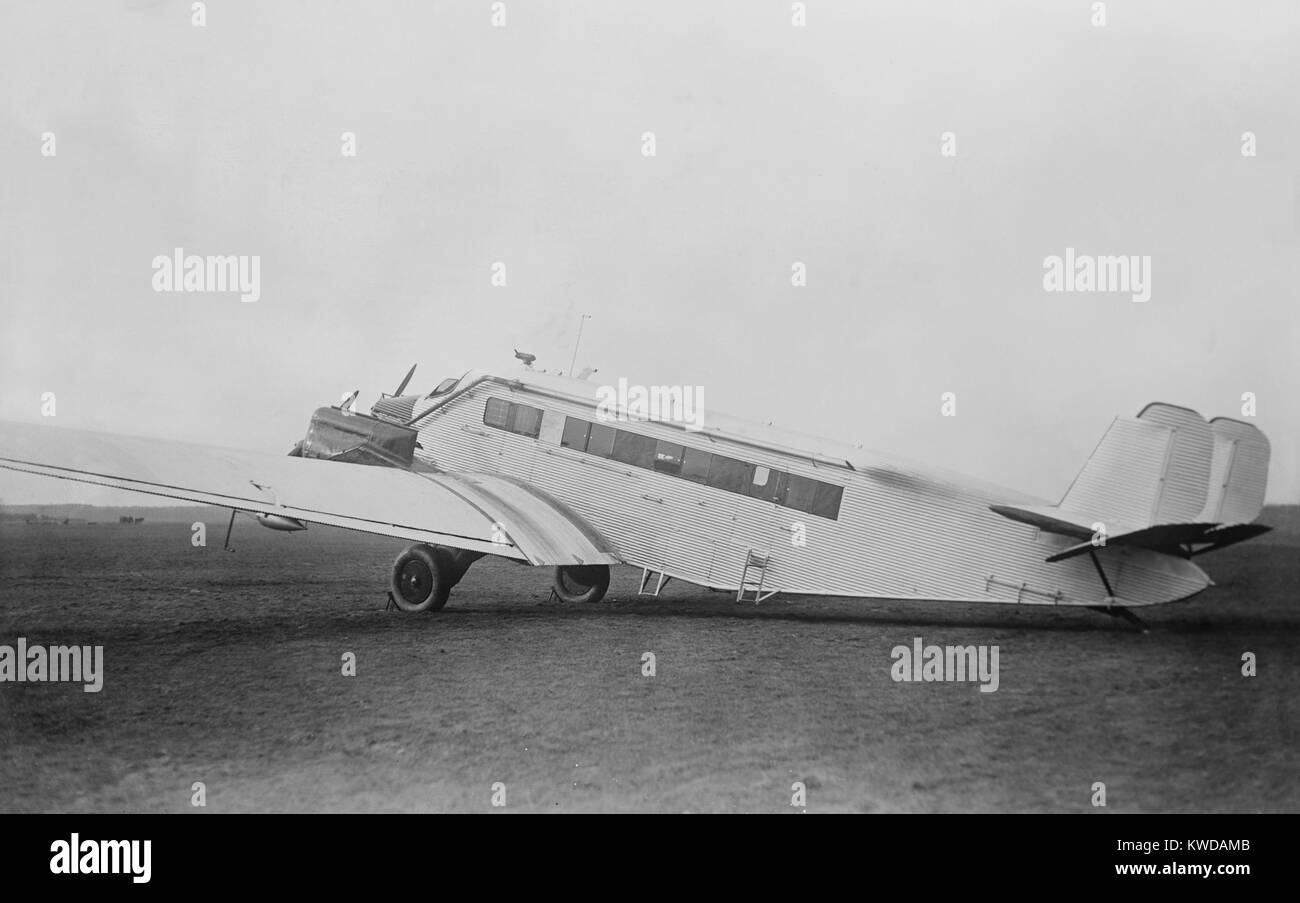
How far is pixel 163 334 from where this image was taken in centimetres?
761

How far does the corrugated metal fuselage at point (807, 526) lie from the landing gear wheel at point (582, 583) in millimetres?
814

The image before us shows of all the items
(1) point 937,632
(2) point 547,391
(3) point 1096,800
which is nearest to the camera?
(3) point 1096,800

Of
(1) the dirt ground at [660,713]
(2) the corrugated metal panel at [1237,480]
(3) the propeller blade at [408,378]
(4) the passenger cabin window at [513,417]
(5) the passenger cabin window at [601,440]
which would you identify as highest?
(3) the propeller blade at [408,378]

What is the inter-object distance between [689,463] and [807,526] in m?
1.26

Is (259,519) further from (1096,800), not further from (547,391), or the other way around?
(1096,800)

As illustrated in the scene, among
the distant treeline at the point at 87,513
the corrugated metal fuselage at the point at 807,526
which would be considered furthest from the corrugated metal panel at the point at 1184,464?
the distant treeline at the point at 87,513

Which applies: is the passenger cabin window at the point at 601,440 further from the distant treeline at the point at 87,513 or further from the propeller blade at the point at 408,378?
the distant treeline at the point at 87,513

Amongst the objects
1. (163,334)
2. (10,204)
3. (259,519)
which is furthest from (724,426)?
(10,204)

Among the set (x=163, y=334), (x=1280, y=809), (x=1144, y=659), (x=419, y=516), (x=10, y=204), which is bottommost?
(x=1280, y=809)

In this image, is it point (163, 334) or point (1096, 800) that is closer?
point (1096, 800)

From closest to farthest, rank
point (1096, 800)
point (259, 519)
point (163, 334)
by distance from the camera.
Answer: point (1096, 800) < point (163, 334) < point (259, 519)

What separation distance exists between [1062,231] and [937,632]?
3.40 m

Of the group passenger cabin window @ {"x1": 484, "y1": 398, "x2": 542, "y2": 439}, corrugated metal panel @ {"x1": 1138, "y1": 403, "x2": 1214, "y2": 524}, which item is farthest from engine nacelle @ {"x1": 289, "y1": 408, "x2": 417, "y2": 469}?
corrugated metal panel @ {"x1": 1138, "y1": 403, "x2": 1214, "y2": 524}

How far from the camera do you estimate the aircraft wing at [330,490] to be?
6.86 m
